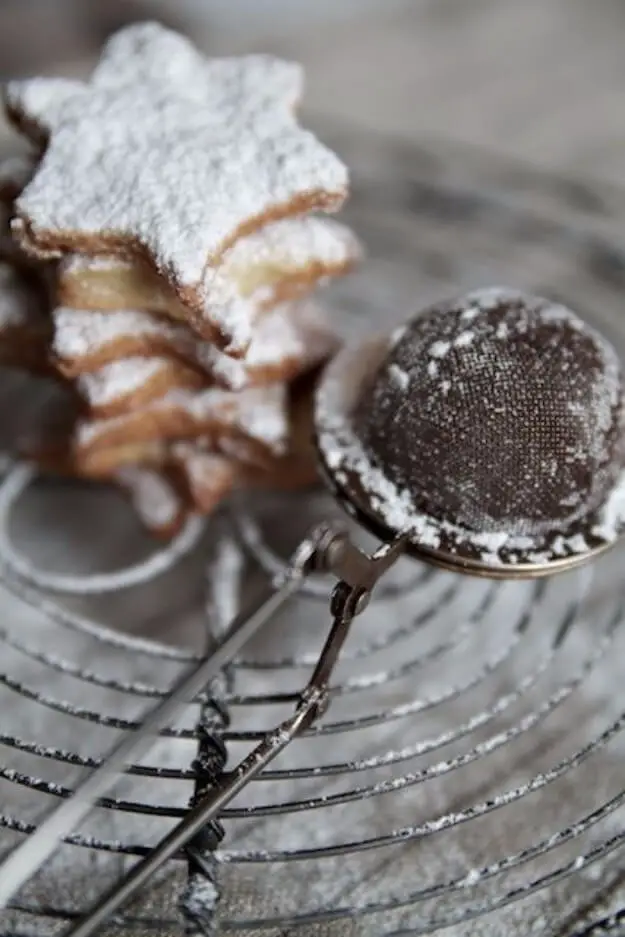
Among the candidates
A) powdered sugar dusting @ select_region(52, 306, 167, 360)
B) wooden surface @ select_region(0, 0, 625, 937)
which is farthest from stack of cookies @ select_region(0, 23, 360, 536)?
wooden surface @ select_region(0, 0, 625, 937)

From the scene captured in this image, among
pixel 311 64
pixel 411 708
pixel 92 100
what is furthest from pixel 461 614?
pixel 311 64

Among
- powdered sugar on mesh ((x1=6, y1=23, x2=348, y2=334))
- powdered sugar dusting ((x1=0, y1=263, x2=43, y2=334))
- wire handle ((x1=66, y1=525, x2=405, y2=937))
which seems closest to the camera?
wire handle ((x1=66, y1=525, x2=405, y2=937))

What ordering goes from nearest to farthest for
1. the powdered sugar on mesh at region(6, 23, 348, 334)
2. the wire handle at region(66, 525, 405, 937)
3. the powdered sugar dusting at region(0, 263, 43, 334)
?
the wire handle at region(66, 525, 405, 937) < the powdered sugar on mesh at region(6, 23, 348, 334) < the powdered sugar dusting at region(0, 263, 43, 334)

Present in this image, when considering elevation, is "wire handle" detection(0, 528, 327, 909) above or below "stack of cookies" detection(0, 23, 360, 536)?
below

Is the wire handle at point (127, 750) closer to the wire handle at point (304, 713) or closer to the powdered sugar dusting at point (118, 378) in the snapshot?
the wire handle at point (304, 713)

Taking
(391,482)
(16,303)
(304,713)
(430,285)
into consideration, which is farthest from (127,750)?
(430,285)

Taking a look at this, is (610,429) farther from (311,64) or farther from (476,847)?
(311,64)

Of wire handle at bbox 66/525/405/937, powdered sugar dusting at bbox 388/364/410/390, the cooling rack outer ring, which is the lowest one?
wire handle at bbox 66/525/405/937

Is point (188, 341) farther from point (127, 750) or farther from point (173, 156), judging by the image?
point (127, 750)

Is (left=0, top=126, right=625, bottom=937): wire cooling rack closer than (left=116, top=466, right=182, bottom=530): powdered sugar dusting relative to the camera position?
Yes

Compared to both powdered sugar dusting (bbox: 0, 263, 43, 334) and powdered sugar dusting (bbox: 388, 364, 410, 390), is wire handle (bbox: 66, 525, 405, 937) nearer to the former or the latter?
powdered sugar dusting (bbox: 388, 364, 410, 390)
